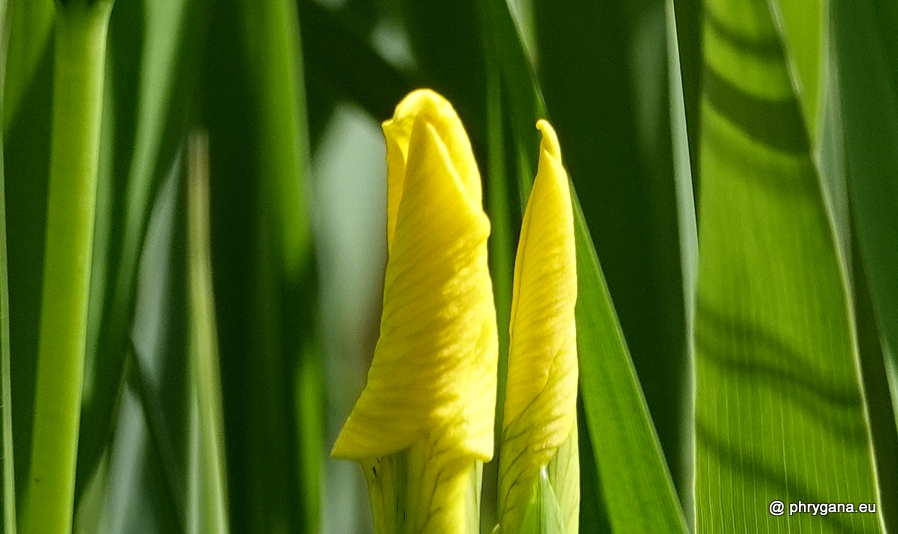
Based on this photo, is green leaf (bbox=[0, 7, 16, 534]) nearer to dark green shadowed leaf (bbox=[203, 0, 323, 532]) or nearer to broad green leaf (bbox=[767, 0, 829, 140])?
dark green shadowed leaf (bbox=[203, 0, 323, 532])

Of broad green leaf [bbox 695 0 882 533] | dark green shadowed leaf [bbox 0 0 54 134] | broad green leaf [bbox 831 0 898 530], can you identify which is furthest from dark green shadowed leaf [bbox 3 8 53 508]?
broad green leaf [bbox 831 0 898 530]

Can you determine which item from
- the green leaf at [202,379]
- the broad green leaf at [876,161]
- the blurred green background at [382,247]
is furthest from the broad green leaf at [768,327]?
the green leaf at [202,379]

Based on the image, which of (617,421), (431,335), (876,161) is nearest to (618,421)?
(617,421)

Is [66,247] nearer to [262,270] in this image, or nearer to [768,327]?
[262,270]

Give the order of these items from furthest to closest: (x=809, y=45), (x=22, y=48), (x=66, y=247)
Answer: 1. (x=809, y=45)
2. (x=22, y=48)
3. (x=66, y=247)

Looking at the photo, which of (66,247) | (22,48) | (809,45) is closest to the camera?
(66,247)

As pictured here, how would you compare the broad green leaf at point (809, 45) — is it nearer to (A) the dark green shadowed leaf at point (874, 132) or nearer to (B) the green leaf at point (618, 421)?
(A) the dark green shadowed leaf at point (874, 132)
